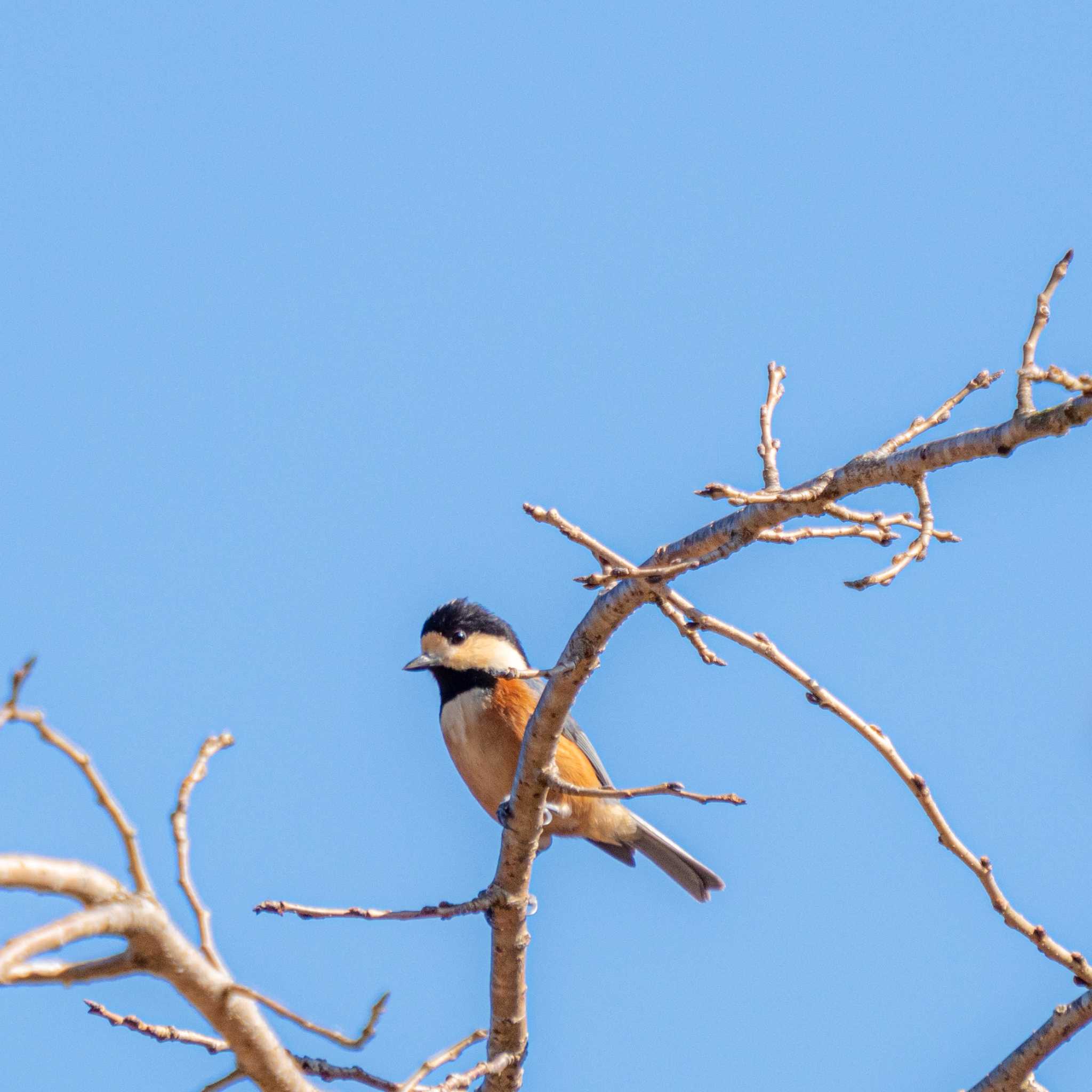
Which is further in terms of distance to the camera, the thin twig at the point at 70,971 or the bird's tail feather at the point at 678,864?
the bird's tail feather at the point at 678,864

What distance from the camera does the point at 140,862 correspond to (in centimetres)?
230

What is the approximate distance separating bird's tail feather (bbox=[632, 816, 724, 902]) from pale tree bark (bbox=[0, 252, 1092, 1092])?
2250mm

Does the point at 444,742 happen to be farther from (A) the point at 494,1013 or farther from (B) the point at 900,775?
(B) the point at 900,775

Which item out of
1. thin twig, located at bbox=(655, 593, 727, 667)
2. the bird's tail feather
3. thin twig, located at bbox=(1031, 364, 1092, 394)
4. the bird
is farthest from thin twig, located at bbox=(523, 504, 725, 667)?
the bird's tail feather

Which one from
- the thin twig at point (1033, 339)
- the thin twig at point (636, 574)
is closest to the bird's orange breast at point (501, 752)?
the thin twig at point (636, 574)

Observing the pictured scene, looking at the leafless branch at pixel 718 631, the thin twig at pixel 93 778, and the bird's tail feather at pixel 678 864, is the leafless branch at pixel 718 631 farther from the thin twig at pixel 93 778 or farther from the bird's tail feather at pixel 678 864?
the bird's tail feather at pixel 678 864

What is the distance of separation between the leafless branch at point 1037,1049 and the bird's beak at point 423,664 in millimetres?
3669

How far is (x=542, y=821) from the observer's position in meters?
4.16

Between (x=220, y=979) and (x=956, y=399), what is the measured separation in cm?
215

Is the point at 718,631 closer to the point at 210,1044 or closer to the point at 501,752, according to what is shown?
the point at 210,1044

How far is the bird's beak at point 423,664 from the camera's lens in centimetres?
663

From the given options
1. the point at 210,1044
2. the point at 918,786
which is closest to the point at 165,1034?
the point at 210,1044

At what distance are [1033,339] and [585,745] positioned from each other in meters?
3.76

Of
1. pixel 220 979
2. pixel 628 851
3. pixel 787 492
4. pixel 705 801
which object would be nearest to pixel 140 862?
pixel 220 979
